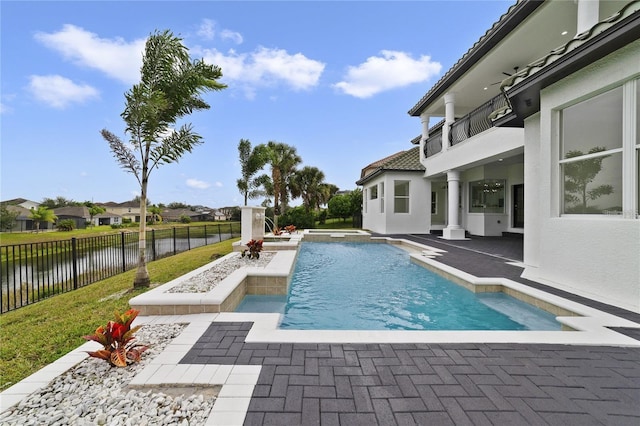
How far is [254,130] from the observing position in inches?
973

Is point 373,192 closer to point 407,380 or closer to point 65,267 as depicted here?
point 65,267

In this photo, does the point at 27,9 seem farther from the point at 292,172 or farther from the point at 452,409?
the point at 292,172

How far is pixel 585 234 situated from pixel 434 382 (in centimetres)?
417

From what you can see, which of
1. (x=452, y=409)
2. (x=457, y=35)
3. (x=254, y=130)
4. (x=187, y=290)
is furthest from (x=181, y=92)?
(x=254, y=130)

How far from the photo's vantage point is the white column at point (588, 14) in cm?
566

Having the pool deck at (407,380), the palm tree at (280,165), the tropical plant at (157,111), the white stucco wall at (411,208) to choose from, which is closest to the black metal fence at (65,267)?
the tropical plant at (157,111)

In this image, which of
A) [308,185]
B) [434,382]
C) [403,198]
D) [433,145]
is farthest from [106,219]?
[434,382]

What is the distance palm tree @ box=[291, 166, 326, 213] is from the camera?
2988cm

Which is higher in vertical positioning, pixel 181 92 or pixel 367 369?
pixel 181 92

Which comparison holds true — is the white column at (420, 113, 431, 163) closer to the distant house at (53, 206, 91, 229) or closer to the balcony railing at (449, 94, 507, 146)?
the balcony railing at (449, 94, 507, 146)

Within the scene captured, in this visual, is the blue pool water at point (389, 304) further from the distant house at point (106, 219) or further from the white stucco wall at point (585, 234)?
the distant house at point (106, 219)

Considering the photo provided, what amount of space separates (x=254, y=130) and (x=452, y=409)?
25.5 meters

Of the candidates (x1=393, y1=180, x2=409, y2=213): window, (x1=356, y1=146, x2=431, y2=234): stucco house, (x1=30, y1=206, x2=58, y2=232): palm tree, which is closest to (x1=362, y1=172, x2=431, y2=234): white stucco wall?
(x1=356, y1=146, x2=431, y2=234): stucco house

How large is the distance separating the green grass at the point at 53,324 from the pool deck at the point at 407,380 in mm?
1821
